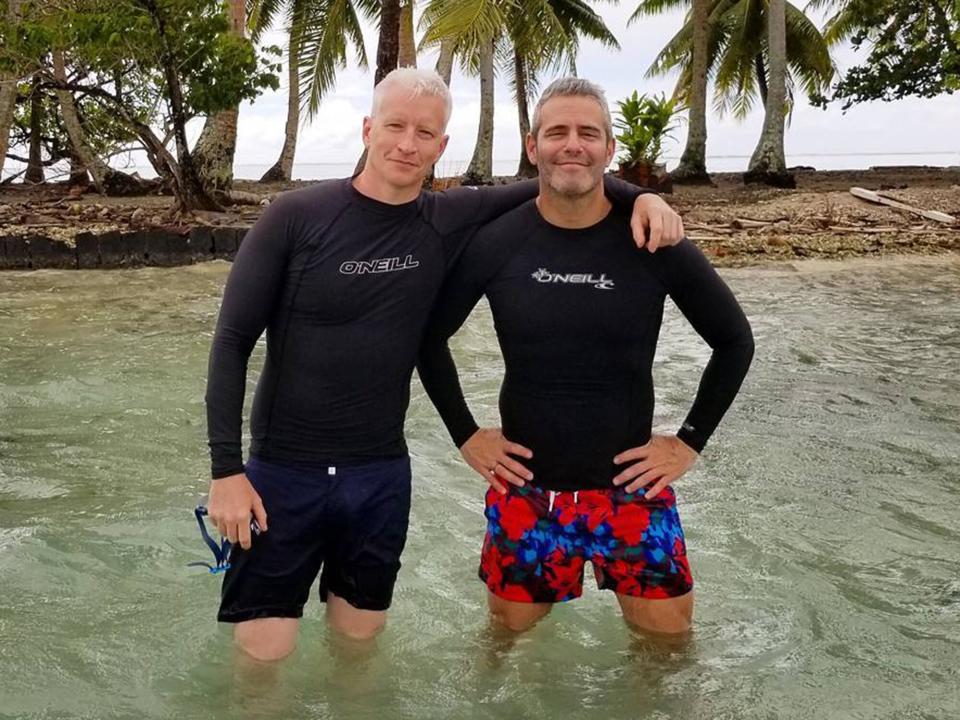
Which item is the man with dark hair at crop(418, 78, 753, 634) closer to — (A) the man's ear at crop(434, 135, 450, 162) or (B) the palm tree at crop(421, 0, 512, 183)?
(A) the man's ear at crop(434, 135, 450, 162)

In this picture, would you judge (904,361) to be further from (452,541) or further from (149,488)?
(149,488)

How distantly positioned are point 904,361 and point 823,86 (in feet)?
81.0

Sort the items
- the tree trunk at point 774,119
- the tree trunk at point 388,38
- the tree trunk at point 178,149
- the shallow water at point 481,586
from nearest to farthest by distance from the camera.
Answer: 1. the shallow water at point 481,586
2. the tree trunk at point 178,149
3. the tree trunk at point 388,38
4. the tree trunk at point 774,119

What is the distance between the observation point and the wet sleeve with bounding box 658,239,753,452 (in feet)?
11.1

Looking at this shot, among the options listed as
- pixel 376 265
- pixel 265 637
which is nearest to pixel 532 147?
pixel 376 265

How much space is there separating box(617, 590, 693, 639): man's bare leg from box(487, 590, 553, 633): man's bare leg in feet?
0.97

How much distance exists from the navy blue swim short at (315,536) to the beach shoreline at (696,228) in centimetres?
1295

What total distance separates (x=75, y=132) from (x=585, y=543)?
20.5m

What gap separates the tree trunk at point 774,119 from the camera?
2397 centimetres

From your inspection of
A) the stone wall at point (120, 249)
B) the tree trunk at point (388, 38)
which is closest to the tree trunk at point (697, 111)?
the tree trunk at point (388, 38)

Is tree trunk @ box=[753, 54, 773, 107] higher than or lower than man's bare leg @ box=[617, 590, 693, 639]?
higher

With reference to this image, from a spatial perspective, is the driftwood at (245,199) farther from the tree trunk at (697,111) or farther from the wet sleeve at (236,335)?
the wet sleeve at (236,335)

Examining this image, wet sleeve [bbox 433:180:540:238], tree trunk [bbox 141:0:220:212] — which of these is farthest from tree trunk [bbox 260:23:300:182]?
wet sleeve [bbox 433:180:540:238]

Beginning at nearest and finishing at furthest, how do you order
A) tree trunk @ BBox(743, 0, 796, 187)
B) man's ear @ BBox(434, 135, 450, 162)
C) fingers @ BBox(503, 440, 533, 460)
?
man's ear @ BBox(434, 135, 450, 162) → fingers @ BBox(503, 440, 533, 460) → tree trunk @ BBox(743, 0, 796, 187)
